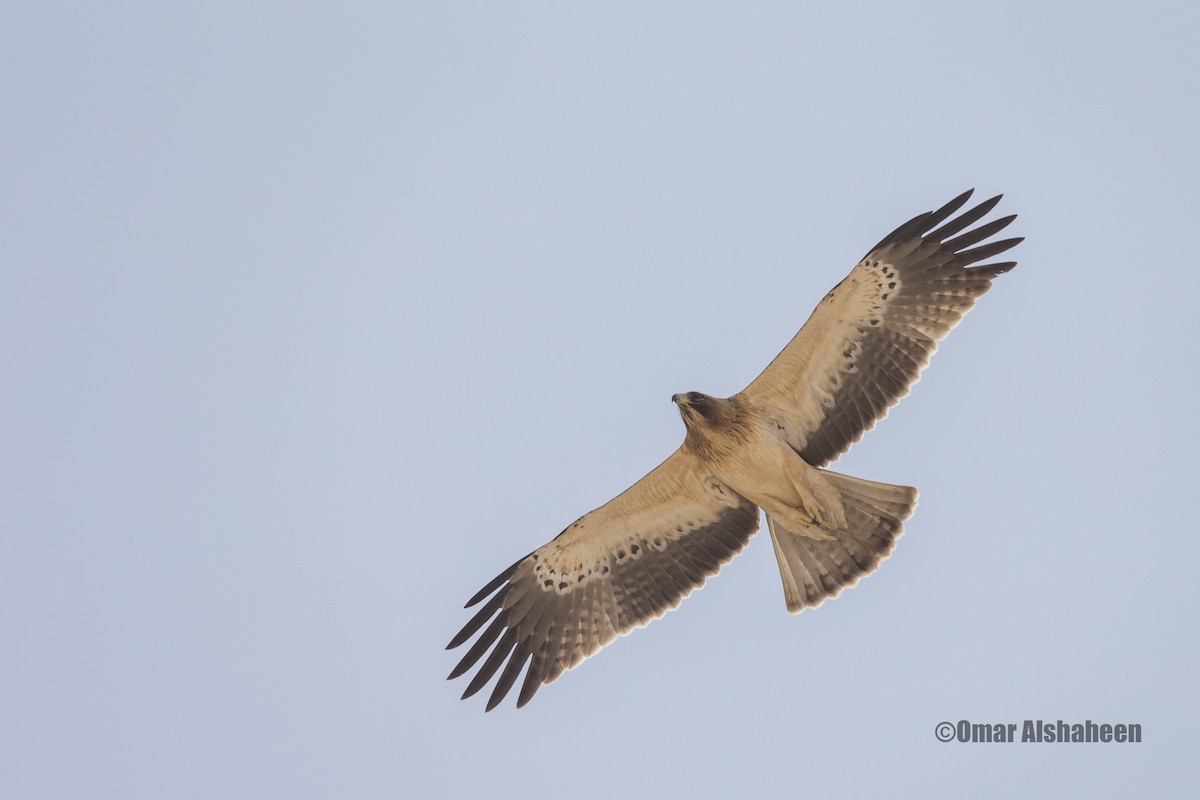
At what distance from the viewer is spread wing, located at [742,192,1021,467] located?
1670cm

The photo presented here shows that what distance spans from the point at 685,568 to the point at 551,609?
4.47 feet

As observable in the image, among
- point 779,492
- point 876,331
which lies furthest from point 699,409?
point 876,331

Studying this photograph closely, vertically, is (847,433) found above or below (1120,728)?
above

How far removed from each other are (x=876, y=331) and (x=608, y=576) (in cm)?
350

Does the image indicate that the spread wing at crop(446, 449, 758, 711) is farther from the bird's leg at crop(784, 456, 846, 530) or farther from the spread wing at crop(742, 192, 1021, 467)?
the spread wing at crop(742, 192, 1021, 467)

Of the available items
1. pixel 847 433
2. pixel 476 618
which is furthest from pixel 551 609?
pixel 847 433

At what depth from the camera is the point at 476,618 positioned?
→ 17141 mm

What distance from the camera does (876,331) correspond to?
16797 mm

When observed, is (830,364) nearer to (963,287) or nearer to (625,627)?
(963,287)

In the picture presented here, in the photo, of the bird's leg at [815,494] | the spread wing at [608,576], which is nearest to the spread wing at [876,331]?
the bird's leg at [815,494]

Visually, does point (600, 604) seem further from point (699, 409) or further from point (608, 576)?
point (699, 409)

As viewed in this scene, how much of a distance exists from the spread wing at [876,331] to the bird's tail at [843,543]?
0.54 meters

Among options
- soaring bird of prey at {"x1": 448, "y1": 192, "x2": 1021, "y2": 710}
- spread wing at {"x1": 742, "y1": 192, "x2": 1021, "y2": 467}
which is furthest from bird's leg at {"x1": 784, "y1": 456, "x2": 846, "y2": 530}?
spread wing at {"x1": 742, "y1": 192, "x2": 1021, "y2": 467}

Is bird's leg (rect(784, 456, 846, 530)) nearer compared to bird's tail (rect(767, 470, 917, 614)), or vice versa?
bird's leg (rect(784, 456, 846, 530))
